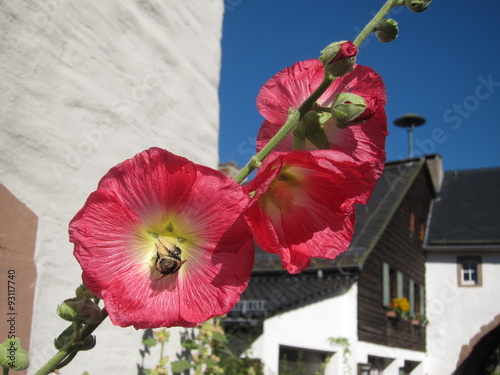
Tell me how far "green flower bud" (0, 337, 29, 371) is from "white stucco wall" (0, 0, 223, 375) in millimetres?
1267

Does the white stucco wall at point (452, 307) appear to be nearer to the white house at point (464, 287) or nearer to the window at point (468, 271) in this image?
the white house at point (464, 287)

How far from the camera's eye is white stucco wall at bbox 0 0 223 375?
74.2 inches

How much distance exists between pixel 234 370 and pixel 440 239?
12.1 meters

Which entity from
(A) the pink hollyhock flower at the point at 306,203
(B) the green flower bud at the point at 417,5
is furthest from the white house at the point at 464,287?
(A) the pink hollyhock flower at the point at 306,203

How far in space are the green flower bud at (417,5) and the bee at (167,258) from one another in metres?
0.42

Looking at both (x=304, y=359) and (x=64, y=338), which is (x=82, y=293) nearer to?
(x=64, y=338)

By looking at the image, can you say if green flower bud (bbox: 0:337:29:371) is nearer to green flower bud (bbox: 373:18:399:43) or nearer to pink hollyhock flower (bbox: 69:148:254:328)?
pink hollyhock flower (bbox: 69:148:254:328)

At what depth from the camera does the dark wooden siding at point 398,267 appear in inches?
493

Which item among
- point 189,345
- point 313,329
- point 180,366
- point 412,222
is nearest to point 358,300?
point 313,329

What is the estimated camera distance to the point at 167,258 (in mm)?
543

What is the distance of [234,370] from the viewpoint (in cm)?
679

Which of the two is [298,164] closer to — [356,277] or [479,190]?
[356,277]

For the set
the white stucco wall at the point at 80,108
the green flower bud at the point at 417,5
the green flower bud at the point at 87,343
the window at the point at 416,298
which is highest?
the window at the point at 416,298

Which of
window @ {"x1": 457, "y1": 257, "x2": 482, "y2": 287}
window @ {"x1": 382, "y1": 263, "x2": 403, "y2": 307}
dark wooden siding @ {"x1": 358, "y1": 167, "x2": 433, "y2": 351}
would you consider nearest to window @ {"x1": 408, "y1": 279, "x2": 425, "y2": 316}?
dark wooden siding @ {"x1": 358, "y1": 167, "x2": 433, "y2": 351}
